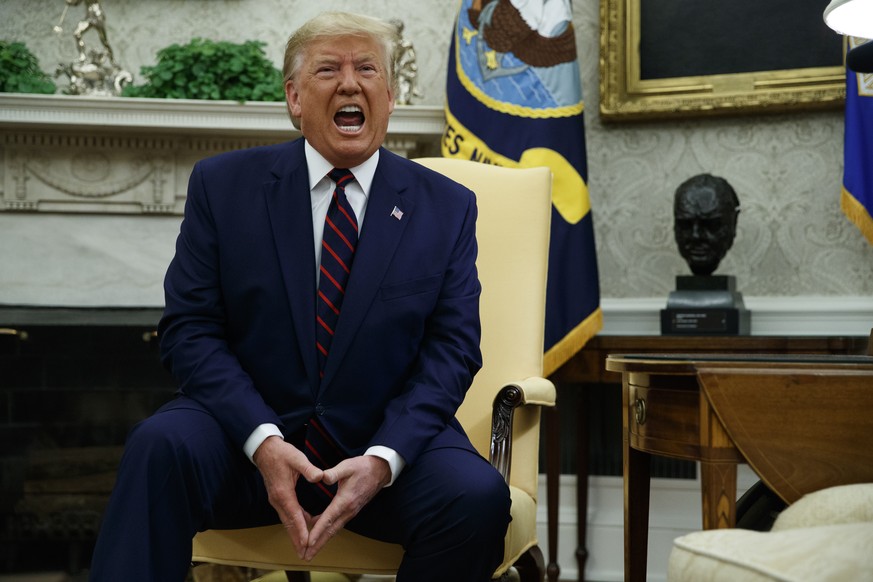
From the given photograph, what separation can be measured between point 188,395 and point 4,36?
2.89 meters

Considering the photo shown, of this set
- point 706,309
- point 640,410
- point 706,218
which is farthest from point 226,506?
point 706,218

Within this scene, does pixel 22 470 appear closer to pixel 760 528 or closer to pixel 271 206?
pixel 271 206

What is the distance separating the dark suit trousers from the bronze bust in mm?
1783

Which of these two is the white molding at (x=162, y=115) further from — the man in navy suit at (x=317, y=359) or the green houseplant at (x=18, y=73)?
the man in navy suit at (x=317, y=359)

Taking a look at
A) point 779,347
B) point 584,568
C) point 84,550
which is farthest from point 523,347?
point 84,550

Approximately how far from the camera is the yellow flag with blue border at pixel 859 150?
10.3 feet

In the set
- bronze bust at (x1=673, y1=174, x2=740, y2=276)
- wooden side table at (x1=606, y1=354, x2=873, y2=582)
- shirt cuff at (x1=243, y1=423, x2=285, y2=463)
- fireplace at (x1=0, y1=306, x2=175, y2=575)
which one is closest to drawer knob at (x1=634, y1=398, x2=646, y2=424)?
wooden side table at (x1=606, y1=354, x2=873, y2=582)

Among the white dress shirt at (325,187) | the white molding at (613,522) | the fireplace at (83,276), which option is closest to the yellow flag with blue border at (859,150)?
the white molding at (613,522)

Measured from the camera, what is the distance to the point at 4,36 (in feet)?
12.8

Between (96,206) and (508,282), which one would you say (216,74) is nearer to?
(96,206)

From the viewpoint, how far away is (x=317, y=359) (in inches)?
70.0

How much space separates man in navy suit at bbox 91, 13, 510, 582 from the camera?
1.57 meters

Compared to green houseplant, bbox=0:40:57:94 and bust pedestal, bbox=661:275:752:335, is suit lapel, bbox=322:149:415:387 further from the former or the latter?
green houseplant, bbox=0:40:57:94

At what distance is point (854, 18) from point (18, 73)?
125 inches
